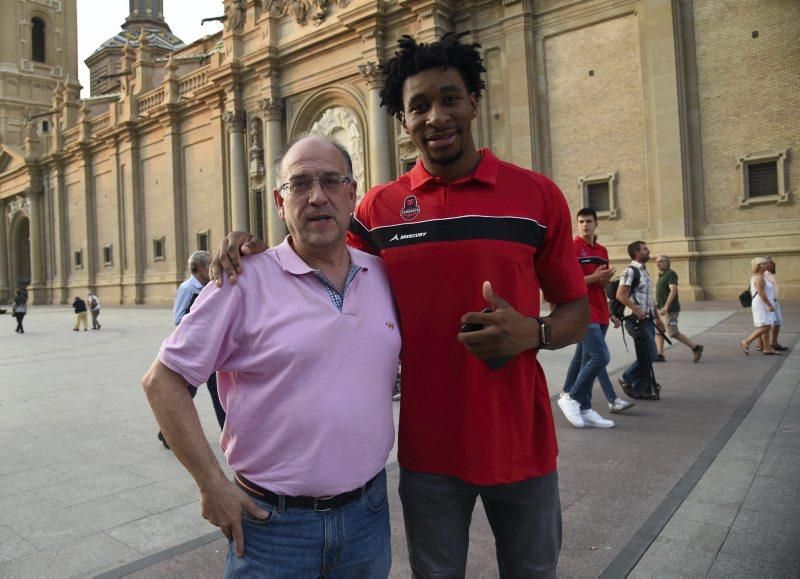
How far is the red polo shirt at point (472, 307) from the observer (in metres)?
2.03

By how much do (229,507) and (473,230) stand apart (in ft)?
3.76

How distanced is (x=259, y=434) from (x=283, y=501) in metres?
0.21

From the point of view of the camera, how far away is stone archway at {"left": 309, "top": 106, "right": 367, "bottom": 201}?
27.2 m

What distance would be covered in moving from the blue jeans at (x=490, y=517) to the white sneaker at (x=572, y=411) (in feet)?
14.7

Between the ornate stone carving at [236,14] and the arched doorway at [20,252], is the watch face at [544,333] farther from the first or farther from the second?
the arched doorway at [20,252]

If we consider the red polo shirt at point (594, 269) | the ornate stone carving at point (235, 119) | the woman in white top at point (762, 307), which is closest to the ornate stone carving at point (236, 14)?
the ornate stone carving at point (235, 119)

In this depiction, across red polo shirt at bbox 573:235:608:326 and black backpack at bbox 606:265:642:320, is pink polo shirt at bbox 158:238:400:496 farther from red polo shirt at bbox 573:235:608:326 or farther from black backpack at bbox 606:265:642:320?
black backpack at bbox 606:265:642:320

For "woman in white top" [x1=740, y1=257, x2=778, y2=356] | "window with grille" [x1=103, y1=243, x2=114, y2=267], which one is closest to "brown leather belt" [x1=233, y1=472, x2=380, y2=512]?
"woman in white top" [x1=740, y1=257, x2=778, y2=356]

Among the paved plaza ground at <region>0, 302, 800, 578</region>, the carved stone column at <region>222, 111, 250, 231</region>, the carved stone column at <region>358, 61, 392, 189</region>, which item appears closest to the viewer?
the paved plaza ground at <region>0, 302, 800, 578</region>

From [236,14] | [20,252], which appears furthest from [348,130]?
[20,252]

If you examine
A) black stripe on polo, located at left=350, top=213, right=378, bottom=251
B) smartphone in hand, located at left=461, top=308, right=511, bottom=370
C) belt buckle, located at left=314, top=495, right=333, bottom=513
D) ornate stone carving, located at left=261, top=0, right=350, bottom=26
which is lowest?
belt buckle, located at left=314, top=495, right=333, bottom=513

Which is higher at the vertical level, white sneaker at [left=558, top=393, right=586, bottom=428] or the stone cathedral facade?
the stone cathedral facade

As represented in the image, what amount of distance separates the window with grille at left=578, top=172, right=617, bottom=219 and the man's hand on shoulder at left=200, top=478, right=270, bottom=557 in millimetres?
20646

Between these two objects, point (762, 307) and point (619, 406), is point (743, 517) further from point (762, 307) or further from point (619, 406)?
point (762, 307)
